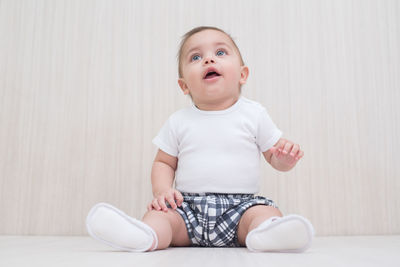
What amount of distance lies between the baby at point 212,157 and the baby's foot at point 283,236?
0.27 feet

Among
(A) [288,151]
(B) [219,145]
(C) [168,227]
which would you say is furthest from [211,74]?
(C) [168,227]

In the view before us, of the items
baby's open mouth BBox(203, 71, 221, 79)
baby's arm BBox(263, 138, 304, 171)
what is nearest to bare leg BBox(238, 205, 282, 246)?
baby's arm BBox(263, 138, 304, 171)

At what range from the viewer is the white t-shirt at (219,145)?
0.86m

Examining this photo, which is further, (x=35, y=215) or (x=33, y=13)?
(x=33, y=13)

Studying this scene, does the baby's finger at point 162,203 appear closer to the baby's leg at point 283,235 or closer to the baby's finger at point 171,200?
the baby's finger at point 171,200

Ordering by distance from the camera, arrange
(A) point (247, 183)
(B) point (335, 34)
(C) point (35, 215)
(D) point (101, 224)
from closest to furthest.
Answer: (D) point (101, 224), (A) point (247, 183), (C) point (35, 215), (B) point (335, 34)

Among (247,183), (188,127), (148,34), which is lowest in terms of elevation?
(247,183)

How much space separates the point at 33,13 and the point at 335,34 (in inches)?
37.2

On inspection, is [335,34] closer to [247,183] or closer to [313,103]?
[313,103]

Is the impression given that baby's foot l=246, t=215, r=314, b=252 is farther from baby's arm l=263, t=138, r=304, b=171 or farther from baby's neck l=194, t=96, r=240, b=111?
baby's neck l=194, t=96, r=240, b=111

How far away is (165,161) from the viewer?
95 cm

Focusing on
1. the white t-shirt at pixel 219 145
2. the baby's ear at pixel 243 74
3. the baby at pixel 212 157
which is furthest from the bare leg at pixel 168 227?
the baby's ear at pixel 243 74

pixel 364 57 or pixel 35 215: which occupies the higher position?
pixel 364 57

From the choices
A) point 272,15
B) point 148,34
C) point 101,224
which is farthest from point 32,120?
point 272,15
